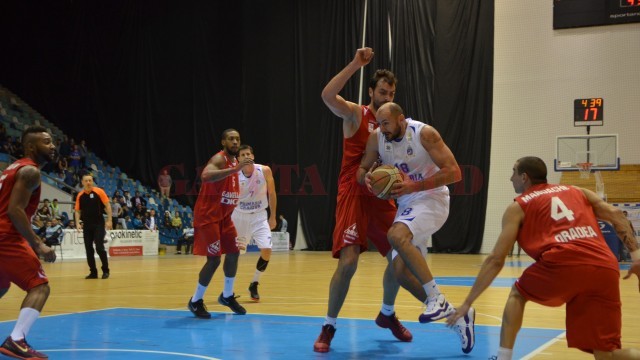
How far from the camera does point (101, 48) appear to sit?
27438 mm

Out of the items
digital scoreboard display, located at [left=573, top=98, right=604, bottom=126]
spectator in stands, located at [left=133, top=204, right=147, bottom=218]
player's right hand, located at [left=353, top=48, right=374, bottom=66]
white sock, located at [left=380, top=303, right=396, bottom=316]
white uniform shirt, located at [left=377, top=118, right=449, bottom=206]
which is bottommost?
spectator in stands, located at [left=133, top=204, right=147, bottom=218]

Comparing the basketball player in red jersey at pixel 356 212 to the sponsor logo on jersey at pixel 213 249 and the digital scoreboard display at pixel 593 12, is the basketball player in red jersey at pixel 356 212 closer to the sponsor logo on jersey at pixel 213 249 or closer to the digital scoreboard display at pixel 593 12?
the sponsor logo on jersey at pixel 213 249

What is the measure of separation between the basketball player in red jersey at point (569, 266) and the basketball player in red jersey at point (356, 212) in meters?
1.55

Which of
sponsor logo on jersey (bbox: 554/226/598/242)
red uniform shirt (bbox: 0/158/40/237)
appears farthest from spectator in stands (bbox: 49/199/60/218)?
sponsor logo on jersey (bbox: 554/226/598/242)

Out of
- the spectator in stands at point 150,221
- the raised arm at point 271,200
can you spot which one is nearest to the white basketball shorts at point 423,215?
the raised arm at point 271,200

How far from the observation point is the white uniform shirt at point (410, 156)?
549 centimetres

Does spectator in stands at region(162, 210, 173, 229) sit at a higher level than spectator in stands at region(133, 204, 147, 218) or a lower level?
lower

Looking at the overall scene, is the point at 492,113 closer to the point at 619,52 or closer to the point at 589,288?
the point at 619,52

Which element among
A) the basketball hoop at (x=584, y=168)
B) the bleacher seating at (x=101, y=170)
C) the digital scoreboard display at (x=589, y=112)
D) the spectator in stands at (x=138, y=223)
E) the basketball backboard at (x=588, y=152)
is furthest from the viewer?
the bleacher seating at (x=101, y=170)

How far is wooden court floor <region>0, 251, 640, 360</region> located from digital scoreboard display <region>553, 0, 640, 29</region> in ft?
34.3

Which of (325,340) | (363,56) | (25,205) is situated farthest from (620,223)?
(25,205)

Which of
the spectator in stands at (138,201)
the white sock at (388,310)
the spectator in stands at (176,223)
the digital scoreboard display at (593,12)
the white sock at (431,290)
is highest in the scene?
the digital scoreboard display at (593,12)

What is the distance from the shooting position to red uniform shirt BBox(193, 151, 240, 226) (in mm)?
7625

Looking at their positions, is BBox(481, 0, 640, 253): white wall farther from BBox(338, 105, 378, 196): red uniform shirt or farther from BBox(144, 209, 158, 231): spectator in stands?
BBox(338, 105, 378, 196): red uniform shirt
